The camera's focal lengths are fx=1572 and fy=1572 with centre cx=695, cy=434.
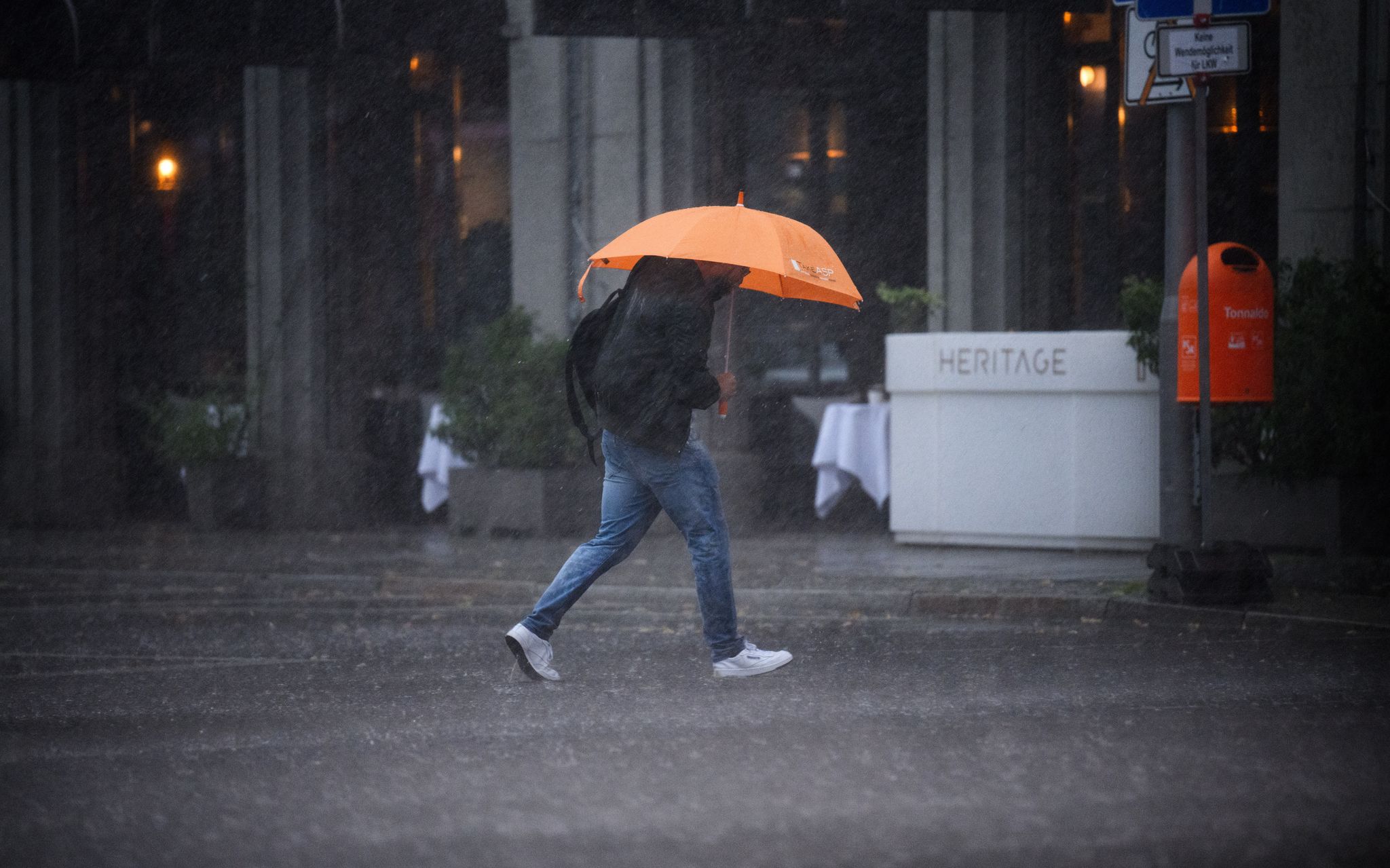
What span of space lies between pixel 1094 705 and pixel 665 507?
1806 mm

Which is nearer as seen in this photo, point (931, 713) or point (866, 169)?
point (931, 713)

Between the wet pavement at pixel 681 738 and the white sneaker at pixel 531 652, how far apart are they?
0.28ft

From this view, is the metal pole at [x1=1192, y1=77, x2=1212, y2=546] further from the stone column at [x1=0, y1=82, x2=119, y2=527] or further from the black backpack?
the stone column at [x1=0, y1=82, x2=119, y2=527]

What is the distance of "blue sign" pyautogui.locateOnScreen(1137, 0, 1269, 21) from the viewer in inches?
297

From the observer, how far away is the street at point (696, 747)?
13.2 feet

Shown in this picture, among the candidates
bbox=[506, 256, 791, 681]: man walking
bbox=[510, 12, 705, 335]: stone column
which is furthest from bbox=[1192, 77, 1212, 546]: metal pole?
bbox=[510, 12, 705, 335]: stone column

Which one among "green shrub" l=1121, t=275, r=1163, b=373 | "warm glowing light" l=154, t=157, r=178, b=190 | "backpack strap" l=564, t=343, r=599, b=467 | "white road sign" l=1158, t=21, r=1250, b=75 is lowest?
"backpack strap" l=564, t=343, r=599, b=467

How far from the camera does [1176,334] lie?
8078 mm

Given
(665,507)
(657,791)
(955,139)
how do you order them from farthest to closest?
(955,139)
(665,507)
(657,791)

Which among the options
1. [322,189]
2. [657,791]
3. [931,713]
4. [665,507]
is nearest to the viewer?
[657,791]

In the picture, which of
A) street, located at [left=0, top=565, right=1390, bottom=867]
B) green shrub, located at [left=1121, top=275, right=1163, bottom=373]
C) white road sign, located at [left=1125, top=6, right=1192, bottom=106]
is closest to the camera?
street, located at [left=0, top=565, right=1390, bottom=867]

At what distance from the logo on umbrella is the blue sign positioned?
234 cm

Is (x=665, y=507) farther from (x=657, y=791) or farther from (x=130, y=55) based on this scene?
(x=130, y=55)

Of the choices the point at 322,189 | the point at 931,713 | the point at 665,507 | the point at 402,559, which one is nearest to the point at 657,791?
the point at 931,713
